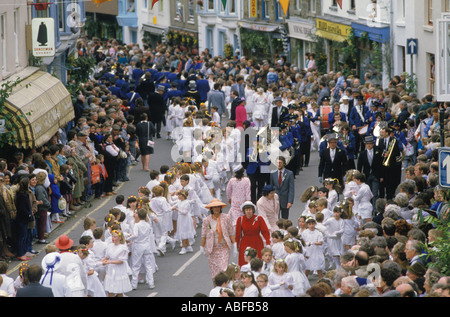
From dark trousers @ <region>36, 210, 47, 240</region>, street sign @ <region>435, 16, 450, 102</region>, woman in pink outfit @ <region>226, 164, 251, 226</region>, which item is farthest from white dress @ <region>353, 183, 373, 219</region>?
dark trousers @ <region>36, 210, 47, 240</region>

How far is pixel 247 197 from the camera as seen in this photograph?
20.9 m

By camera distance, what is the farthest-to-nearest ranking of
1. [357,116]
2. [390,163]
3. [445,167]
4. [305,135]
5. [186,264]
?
1. [305,135]
2. [357,116]
3. [390,163]
4. [186,264]
5. [445,167]

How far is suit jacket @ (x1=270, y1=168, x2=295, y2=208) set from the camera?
21312mm

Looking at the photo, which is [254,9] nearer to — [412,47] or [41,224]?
[412,47]

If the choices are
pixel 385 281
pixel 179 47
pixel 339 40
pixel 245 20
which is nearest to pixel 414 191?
pixel 385 281

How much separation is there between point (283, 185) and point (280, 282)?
20.6 ft

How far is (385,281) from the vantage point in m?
13.5

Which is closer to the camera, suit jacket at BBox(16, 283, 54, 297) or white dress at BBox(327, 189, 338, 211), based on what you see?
suit jacket at BBox(16, 283, 54, 297)

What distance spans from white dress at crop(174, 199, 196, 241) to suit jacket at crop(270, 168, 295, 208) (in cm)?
178

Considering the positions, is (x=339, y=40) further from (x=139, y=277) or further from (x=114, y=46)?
(x=139, y=277)

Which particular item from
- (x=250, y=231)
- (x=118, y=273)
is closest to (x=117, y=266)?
(x=118, y=273)

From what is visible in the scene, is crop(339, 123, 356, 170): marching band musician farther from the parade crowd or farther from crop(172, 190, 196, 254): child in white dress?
crop(172, 190, 196, 254): child in white dress

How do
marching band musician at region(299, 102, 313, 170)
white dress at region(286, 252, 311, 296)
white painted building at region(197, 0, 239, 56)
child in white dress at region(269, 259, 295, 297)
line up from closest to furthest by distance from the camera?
child in white dress at region(269, 259, 295, 297) < white dress at region(286, 252, 311, 296) < marching band musician at region(299, 102, 313, 170) < white painted building at region(197, 0, 239, 56)

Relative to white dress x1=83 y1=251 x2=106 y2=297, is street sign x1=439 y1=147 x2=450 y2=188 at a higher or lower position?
higher
